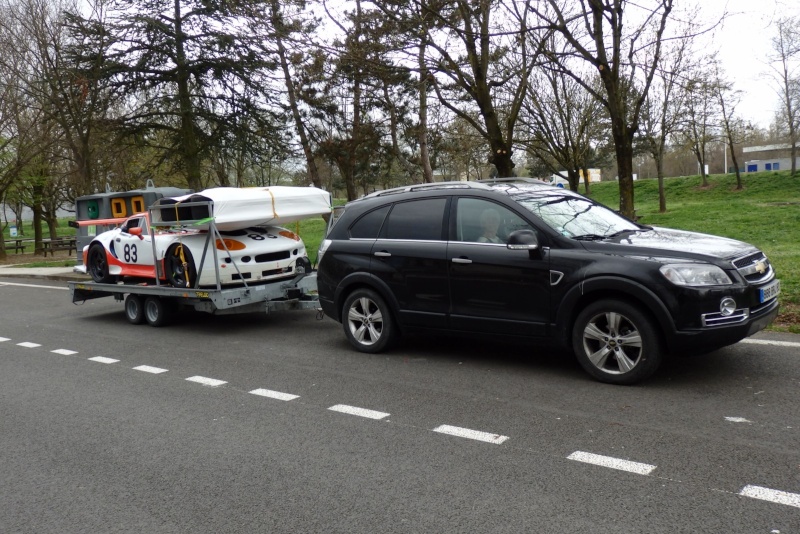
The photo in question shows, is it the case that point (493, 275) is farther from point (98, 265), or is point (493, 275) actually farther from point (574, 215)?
point (98, 265)

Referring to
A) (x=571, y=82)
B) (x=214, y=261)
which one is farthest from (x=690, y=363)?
(x=571, y=82)

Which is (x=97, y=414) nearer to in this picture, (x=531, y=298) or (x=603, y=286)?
(x=531, y=298)

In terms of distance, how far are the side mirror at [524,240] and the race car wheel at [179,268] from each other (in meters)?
5.13

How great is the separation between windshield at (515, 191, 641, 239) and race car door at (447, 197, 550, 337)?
0.78ft

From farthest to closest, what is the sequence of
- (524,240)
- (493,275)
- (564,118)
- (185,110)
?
(564,118) → (185,110) → (493,275) → (524,240)

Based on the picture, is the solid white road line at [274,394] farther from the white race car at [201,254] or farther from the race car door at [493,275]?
the white race car at [201,254]

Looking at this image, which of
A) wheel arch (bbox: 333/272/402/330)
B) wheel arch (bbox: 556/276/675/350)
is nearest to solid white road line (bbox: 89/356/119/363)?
wheel arch (bbox: 333/272/402/330)

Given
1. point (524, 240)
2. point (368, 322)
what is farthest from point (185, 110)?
point (524, 240)

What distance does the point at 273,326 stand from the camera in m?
10.2

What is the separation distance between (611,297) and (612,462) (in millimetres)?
1929

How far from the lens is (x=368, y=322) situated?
7.80 metres

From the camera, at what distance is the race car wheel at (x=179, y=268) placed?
31.8 feet

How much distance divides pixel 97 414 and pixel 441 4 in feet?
31.1

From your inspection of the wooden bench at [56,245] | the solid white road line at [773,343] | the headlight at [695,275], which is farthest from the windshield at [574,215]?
the wooden bench at [56,245]
